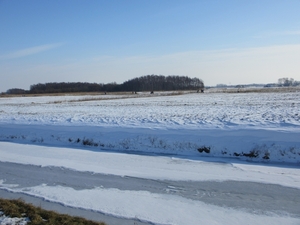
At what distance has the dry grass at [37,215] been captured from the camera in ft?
16.6

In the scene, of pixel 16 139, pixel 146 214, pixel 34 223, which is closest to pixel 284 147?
pixel 146 214

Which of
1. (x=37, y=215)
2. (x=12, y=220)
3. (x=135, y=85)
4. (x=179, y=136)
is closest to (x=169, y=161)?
(x=179, y=136)

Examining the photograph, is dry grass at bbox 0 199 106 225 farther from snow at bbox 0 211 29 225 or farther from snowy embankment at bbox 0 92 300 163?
snowy embankment at bbox 0 92 300 163

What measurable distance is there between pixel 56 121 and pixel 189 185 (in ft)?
48.5

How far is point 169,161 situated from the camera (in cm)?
1068

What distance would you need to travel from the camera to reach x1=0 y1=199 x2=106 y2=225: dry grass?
5069 millimetres

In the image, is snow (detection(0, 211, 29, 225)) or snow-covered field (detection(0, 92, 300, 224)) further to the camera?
snow-covered field (detection(0, 92, 300, 224))

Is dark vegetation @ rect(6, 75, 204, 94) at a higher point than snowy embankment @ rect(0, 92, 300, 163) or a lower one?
higher

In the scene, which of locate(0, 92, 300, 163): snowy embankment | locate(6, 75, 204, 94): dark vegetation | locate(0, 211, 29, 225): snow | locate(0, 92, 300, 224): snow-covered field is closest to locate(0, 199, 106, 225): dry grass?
locate(0, 211, 29, 225): snow

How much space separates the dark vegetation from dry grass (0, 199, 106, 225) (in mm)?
136311

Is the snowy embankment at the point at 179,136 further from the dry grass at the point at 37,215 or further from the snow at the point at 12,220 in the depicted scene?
the snow at the point at 12,220

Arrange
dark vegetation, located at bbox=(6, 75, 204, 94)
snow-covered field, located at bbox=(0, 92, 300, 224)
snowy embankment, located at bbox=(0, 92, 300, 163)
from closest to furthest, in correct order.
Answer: snow-covered field, located at bbox=(0, 92, 300, 224) < snowy embankment, located at bbox=(0, 92, 300, 163) < dark vegetation, located at bbox=(6, 75, 204, 94)

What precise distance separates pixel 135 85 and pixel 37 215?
140m

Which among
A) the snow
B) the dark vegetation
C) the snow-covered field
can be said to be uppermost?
the dark vegetation
